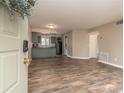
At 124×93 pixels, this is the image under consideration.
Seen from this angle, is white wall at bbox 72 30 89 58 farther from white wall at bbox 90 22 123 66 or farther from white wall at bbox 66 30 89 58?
white wall at bbox 90 22 123 66

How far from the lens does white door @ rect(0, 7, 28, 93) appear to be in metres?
0.91

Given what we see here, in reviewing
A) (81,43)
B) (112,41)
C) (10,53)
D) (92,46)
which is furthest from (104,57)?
Answer: (10,53)

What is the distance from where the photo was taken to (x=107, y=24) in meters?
6.50

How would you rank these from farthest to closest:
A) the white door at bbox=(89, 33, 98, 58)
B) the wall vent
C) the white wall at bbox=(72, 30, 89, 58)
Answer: the white door at bbox=(89, 33, 98, 58) < the white wall at bbox=(72, 30, 89, 58) < the wall vent

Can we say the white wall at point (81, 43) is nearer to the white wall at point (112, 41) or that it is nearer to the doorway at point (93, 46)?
the doorway at point (93, 46)

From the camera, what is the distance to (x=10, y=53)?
1.02 meters

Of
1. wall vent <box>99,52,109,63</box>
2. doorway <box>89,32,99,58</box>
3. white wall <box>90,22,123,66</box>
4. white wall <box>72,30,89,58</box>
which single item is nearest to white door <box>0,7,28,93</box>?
white wall <box>90,22,123,66</box>

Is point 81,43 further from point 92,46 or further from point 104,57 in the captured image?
point 104,57

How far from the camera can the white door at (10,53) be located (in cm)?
91

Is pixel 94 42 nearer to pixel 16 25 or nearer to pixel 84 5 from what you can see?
pixel 84 5

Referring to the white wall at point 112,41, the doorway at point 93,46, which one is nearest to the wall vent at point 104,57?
the white wall at point 112,41

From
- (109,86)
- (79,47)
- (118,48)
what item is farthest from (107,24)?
(109,86)

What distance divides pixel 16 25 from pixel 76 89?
2.30 meters

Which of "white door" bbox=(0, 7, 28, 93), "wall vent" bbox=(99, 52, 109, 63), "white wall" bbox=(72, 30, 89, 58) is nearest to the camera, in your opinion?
"white door" bbox=(0, 7, 28, 93)
